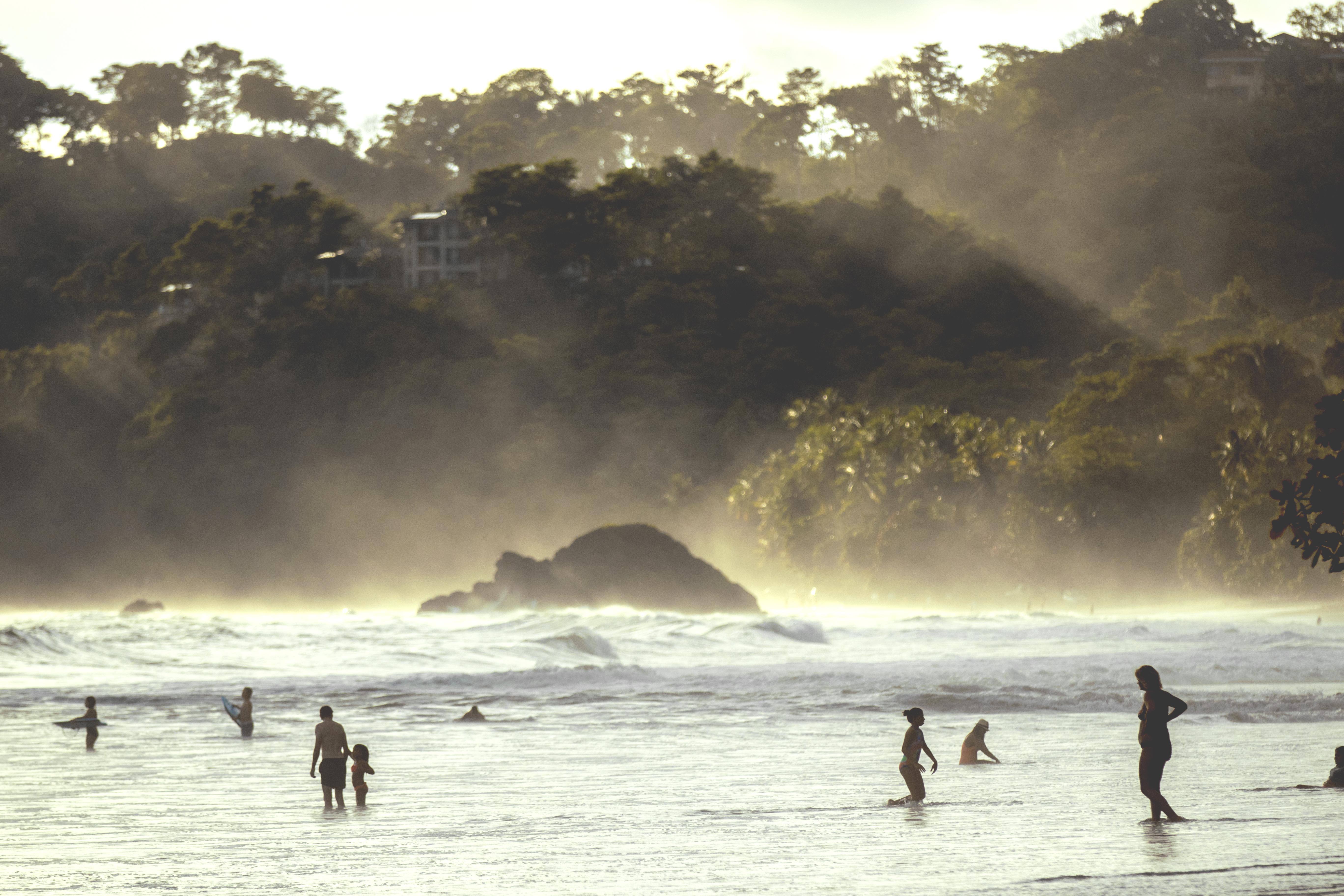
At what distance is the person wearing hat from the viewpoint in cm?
1566

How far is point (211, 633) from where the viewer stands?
4134 centimetres

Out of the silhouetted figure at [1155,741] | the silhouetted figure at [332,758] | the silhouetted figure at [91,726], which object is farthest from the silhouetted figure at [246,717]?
the silhouetted figure at [1155,741]

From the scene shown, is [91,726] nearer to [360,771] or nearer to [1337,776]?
[360,771]

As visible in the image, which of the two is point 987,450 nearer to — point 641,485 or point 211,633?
point 641,485

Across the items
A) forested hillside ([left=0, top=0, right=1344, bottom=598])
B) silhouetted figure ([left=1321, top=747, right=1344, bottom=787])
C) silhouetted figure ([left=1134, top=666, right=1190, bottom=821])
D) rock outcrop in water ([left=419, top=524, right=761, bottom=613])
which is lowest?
silhouetted figure ([left=1321, top=747, right=1344, bottom=787])

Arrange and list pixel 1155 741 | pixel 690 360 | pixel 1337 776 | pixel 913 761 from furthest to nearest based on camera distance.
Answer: pixel 690 360 → pixel 1337 776 → pixel 913 761 → pixel 1155 741

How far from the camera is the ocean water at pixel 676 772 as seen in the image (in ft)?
31.3

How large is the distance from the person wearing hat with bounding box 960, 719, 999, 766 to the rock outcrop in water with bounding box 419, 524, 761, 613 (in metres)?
34.4

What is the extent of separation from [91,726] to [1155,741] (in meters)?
13.6

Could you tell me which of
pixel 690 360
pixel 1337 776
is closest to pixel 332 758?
pixel 1337 776

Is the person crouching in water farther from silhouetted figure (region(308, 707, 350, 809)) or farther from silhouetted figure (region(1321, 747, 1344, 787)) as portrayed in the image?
silhouetted figure (region(1321, 747, 1344, 787))

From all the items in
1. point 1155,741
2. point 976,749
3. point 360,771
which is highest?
point 1155,741

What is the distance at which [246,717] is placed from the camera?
774 inches

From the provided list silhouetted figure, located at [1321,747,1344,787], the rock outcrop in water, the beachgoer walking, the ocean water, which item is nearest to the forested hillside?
the rock outcrop in water
